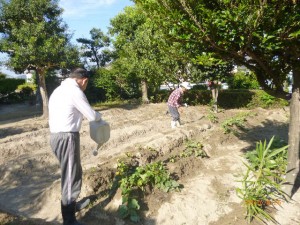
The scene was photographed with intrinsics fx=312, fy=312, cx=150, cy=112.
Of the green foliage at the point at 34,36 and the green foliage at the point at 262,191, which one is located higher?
the green foliage at the point at 34,36

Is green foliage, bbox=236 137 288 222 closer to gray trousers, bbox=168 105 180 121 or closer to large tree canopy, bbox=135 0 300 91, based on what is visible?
large tree canopy, bbox=135 0 300 91

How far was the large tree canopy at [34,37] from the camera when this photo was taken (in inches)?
476

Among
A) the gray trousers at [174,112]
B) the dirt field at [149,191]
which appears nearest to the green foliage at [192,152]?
the dirt field at [149,191]

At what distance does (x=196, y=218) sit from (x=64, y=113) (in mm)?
2485

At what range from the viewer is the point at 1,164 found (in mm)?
7934

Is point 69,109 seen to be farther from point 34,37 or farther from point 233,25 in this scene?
point 34,37

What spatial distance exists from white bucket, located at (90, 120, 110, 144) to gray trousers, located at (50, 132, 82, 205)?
221mm

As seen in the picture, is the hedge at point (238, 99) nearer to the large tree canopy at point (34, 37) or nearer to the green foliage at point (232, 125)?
the green foliage at point (232, 125)

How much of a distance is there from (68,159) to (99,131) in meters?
0.53

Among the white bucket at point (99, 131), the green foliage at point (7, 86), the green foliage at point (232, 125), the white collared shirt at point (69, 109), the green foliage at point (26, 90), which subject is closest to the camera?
the white collared shirt at point (69, 109)

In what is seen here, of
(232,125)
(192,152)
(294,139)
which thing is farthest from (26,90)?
(294,139)

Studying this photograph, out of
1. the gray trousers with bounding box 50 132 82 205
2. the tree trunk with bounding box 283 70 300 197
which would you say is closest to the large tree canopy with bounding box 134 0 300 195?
the tree trunk with bounding box 283 70 300 197

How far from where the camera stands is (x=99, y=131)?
4.06 meters

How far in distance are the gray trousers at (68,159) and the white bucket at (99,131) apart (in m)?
0.22
